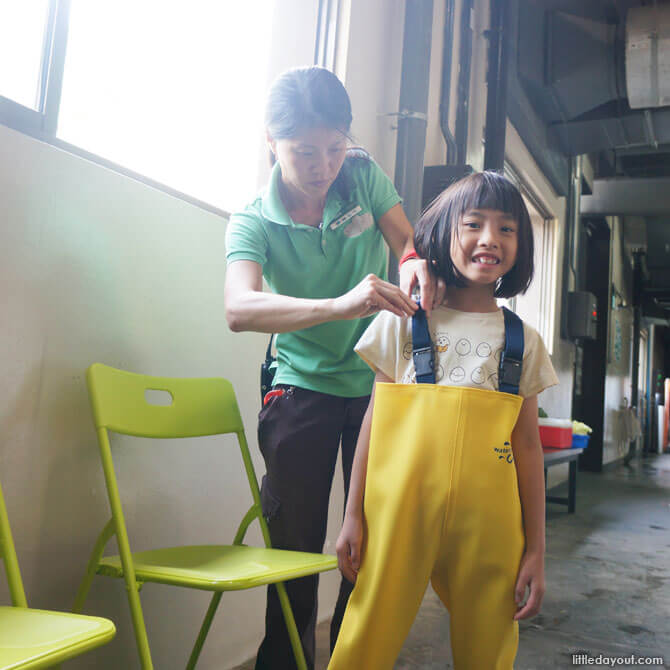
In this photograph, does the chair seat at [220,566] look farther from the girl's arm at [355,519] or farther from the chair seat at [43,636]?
the chair seat at [43,636]

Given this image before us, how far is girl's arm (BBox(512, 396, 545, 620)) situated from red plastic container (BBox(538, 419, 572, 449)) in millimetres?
3913

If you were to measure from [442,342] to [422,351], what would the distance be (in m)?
0.05

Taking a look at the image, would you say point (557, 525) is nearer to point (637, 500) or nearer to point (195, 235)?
point (637, 500)

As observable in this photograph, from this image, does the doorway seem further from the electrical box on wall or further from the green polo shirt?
the green polo shirt

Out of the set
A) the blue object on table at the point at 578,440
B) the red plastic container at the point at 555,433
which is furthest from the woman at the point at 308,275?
the blue object on table at the point at 578,440

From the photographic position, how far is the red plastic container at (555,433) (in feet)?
16.1

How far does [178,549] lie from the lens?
156 cm

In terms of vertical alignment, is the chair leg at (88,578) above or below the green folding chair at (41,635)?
below

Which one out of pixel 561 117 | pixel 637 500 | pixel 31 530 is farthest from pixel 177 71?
pixel 637 500

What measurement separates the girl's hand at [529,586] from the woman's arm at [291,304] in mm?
473

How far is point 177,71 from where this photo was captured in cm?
194

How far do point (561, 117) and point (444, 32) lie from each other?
2.61 metres

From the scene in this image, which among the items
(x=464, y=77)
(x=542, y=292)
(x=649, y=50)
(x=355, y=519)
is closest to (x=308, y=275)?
(x=355, y=519)

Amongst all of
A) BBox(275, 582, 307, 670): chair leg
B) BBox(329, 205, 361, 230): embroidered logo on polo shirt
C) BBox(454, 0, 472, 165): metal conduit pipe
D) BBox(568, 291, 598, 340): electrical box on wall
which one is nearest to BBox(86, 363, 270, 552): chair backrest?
BBox(275, 582, 307, 670): chair leg
